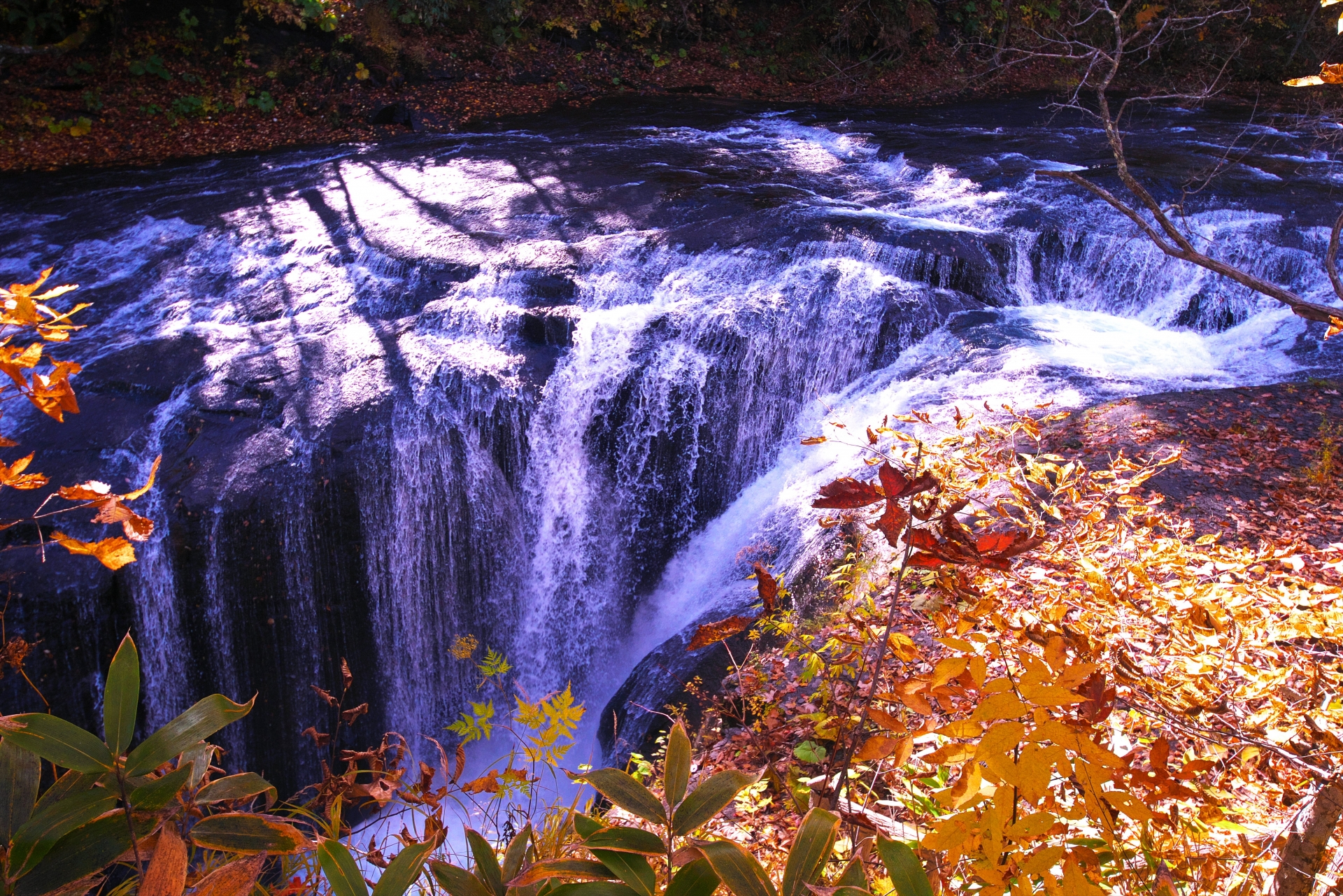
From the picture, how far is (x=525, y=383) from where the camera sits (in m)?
6.73

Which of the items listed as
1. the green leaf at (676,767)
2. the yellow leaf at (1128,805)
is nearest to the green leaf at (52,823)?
the green leaf at (676,767)

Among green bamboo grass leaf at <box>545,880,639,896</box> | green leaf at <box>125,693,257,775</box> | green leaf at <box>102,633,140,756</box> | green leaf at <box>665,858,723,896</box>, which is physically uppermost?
green leaf at <box>102,633,140,756</box>

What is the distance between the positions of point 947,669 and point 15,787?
1427mm

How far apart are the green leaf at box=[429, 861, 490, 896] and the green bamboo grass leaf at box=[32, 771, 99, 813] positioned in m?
0.51

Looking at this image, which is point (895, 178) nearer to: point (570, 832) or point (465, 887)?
point (570, 832)

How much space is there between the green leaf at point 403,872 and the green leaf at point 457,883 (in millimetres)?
31

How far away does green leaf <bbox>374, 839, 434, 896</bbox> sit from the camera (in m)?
1.08

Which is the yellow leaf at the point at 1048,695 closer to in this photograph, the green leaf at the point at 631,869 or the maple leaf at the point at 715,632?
the green leaf at the point at 631,869

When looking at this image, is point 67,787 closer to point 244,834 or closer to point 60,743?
point 60,743

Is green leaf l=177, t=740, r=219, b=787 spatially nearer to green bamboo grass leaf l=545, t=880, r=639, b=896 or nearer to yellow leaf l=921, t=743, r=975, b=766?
green bamboo grass leaf l=545, t=880, r=639, b=896

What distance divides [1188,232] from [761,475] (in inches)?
215

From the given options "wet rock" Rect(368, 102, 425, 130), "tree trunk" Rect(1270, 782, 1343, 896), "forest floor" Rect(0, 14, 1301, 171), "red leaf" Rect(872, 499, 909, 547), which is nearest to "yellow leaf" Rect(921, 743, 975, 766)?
"red leaf" Rect(872, 499, 909, 547)

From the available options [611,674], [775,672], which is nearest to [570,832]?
[775,672]

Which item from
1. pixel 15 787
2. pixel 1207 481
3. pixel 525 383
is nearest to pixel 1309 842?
pixel 15 787
